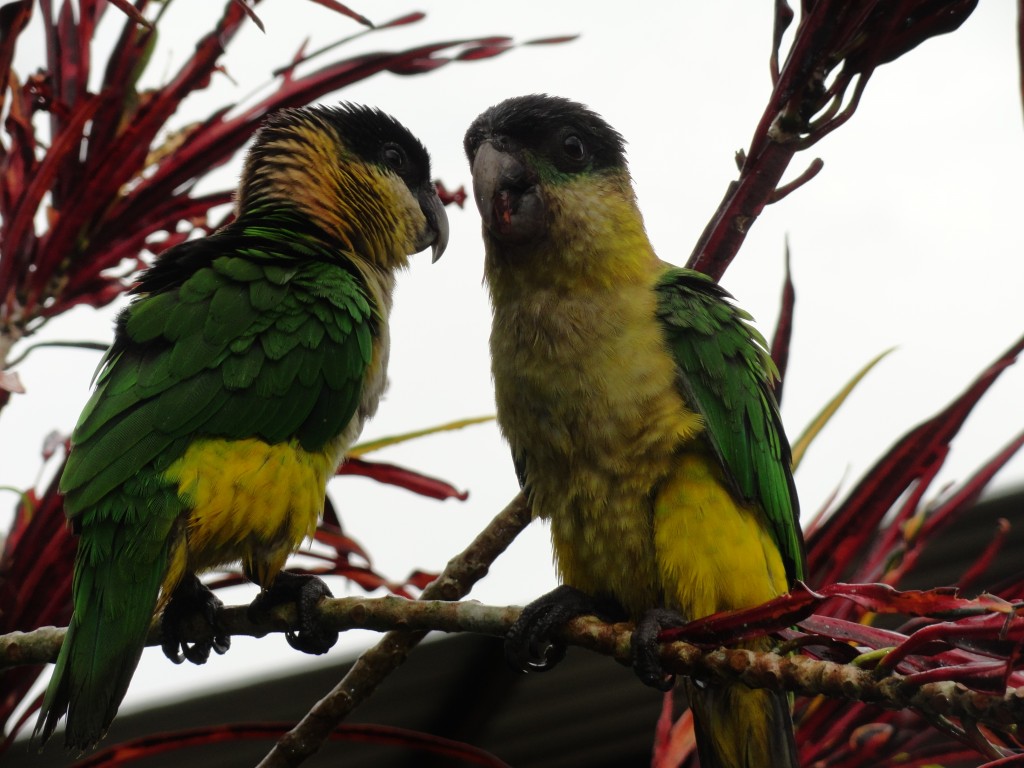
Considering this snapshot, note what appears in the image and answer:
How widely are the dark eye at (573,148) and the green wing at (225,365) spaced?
0.60m

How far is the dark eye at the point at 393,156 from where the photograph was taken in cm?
316

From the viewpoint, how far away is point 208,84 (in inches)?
114

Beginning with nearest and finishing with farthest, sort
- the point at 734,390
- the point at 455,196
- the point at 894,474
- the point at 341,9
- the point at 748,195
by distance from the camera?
the point at 341,9
the point at 748,195
the point at 734,390
the point at 894,474
the point at 455,196

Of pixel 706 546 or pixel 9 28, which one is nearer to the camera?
pixel 706 546

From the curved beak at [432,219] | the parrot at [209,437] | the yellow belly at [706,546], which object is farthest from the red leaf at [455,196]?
the yellow belly at [706,546]

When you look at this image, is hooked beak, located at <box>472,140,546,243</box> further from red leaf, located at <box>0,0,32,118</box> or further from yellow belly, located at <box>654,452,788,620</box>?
red leaf, located at <box>0,0,32,118</box>

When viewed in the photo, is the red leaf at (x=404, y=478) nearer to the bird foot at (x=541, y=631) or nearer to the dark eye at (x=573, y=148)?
the bird foot at (x=541, y=631)

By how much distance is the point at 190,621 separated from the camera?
237cm

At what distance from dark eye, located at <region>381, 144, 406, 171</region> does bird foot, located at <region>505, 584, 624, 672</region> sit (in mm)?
1510

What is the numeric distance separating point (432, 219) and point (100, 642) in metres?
1.68

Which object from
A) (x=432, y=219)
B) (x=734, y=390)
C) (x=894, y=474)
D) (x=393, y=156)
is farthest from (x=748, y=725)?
(x=393, y=156)

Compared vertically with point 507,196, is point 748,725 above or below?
below

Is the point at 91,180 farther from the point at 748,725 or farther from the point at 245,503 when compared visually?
the point at 748,725

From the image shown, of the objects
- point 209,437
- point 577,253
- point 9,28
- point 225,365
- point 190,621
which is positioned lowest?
point 190,621
